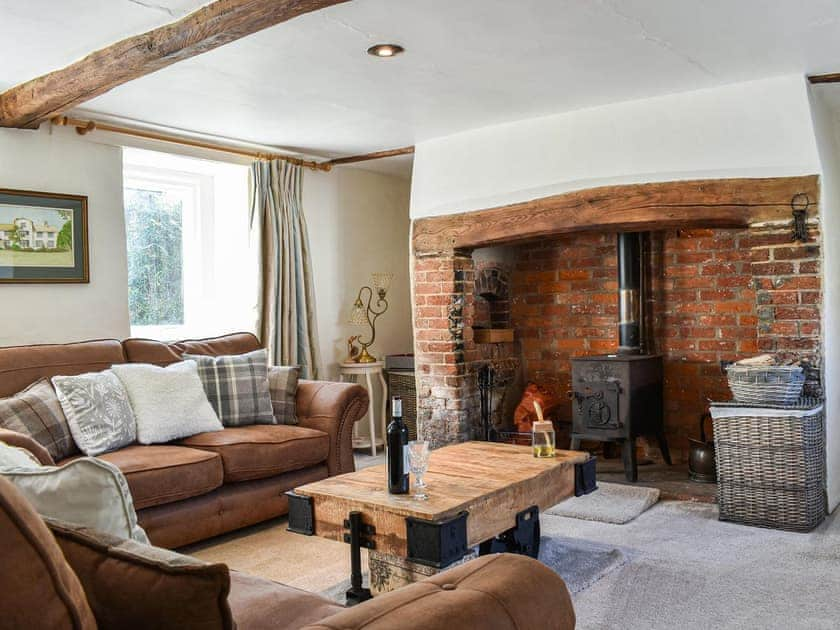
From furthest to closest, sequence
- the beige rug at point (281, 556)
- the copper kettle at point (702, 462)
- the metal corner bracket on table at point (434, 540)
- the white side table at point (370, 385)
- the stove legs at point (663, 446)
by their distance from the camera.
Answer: the white side table at point (370, 385) < the stove legs at point (663, 446) < the copper kettle at point (702, 462) < the beige rug at point (281, 556) < the metal corner bracket on table at point (434, 540)

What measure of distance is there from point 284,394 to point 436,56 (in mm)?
1935

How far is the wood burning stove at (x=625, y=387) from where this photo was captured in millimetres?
4453

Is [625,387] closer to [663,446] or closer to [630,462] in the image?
[630,462]

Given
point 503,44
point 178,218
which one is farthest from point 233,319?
point 503,44

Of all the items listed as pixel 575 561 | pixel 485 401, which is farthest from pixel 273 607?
pixel 485 401

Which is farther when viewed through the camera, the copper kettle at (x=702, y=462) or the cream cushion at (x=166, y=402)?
the copper kettle at (x=702, y=462)

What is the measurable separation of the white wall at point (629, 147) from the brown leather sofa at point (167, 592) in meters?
3.06

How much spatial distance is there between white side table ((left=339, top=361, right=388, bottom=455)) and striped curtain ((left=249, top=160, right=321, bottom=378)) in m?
0.30

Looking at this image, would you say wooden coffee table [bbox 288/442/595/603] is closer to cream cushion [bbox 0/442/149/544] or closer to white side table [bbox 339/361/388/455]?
cream cushion [bbox 0/442/149/544]

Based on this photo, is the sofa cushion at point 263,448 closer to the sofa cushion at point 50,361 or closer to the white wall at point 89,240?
the sofa cushion at point 50,361

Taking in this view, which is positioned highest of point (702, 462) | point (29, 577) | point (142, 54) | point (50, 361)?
point (142, 54)

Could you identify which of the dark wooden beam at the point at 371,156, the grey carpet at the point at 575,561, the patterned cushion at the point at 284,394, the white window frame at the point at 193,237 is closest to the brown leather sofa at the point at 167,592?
the grey carpet at the point at 575,561

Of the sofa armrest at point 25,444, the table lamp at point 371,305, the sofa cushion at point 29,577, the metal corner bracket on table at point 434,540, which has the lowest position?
the metal corner bracket on table at point 434,540

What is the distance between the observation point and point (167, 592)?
108cm
